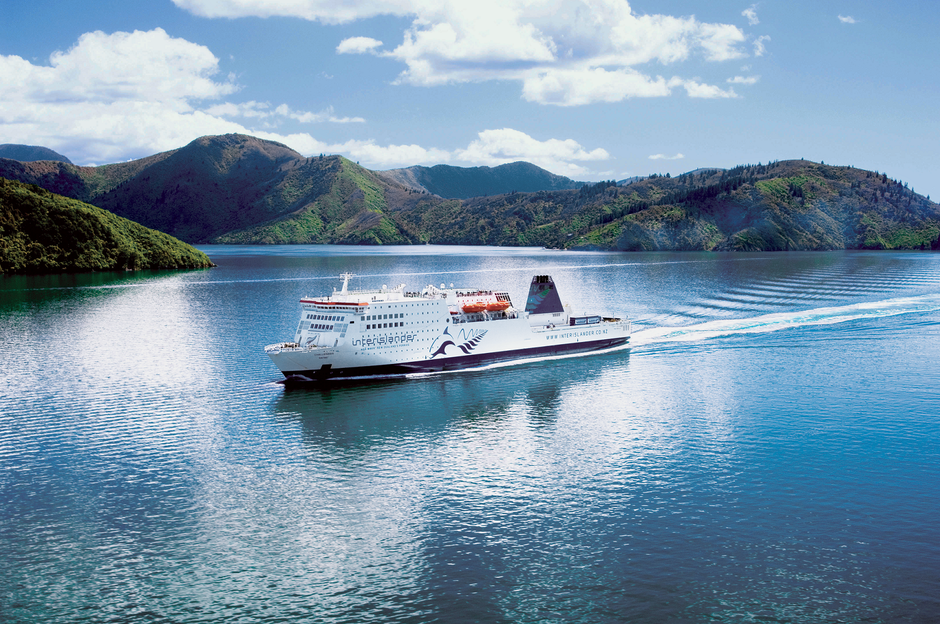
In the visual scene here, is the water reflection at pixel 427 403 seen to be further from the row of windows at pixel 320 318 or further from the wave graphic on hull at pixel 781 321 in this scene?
the wave graphic on hull at pixel 781 321

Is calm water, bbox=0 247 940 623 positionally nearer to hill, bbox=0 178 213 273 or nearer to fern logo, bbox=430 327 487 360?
fern logo, bbox=430 327 487 360

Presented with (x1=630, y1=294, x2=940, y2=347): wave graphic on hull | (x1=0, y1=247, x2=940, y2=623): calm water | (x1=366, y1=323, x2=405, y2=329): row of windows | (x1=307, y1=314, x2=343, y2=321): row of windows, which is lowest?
(x1=0, y1=247, x2=940, y2=623): calm water

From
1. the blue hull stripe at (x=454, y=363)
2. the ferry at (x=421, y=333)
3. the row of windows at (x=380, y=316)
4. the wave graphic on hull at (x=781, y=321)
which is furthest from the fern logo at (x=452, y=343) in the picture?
the wave graphic on hull at (x=781, y=321)

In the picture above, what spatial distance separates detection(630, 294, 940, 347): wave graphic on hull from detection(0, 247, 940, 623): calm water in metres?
7.35

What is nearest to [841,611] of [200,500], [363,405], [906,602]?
[906,602]

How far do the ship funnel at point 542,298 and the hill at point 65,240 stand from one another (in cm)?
13410

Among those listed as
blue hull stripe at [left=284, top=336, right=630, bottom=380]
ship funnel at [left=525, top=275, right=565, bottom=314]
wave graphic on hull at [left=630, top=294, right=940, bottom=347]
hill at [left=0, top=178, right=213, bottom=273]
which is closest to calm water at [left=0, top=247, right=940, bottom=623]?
blue hull stripe at [left=284, top=336, right=630, bottom=380]

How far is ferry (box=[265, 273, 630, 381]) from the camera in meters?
48.6

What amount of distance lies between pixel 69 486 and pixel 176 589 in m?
11.5

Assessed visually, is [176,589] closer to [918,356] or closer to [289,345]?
[289,345]

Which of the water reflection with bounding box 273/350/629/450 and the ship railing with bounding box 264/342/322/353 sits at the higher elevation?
the ship railing with bounding box 264/342/322/353

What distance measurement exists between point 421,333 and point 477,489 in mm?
24300

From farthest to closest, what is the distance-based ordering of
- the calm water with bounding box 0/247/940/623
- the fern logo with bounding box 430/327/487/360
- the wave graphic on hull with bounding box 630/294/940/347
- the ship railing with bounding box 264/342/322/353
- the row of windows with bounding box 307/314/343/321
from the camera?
the wave graphic on hull with bounding box 630/294/940/347 → the fern logo with bounding box 430/327/487/360 → the row of windows with bounding box 307/314/343/321 → the ship railing with bounding box 264/342/322/353 → the calm water with bounding box 0/247/940/623

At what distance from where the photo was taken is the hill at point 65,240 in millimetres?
151750
